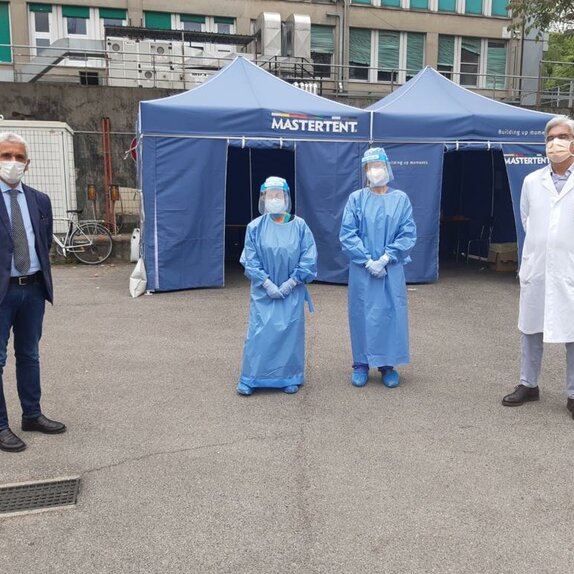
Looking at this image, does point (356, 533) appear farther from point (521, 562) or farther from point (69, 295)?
point (69, 295)

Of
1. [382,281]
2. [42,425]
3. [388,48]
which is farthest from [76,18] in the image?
[42,425]

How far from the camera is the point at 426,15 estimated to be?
2498 cm

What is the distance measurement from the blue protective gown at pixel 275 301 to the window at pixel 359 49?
70.3ft

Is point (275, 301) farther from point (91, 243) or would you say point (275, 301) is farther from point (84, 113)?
point (84, 113)

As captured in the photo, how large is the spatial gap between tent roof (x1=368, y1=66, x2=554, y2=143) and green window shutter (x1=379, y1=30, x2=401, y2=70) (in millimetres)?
15889

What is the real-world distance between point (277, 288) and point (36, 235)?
1761mm

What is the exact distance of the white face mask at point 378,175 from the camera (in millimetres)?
5004

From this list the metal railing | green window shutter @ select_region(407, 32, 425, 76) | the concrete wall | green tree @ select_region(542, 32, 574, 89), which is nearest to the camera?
the concrete wall

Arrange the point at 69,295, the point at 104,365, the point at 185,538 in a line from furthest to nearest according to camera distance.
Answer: the point at 69,295
the point at 104,365
the point at 185,538

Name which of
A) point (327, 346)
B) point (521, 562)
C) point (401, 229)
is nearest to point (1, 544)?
point (521, 562)

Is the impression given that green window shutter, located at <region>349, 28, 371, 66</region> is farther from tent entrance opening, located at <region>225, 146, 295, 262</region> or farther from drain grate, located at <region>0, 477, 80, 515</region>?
drain grate, located at <region>0, 477, 80, 515</region>

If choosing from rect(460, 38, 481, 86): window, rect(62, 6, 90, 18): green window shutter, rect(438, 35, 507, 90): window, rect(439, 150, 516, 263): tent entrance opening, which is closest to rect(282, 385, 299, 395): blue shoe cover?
rect(439, 150, 516, 263): tent entrance opening

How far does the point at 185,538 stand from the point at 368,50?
24596 millimetres

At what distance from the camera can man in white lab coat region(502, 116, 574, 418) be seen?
4.16 meters
